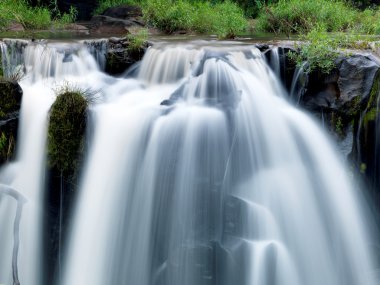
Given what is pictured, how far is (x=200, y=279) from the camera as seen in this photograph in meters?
4.12

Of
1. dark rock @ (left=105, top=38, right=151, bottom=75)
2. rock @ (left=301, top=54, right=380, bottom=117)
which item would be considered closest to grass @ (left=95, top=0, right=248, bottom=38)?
dark rock @ (left=105, top=38, right=151, bottom=75)

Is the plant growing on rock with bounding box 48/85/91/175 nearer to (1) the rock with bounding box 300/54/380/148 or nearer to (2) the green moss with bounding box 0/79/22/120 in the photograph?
(2) the green moss with bounding box 0/79/22/120

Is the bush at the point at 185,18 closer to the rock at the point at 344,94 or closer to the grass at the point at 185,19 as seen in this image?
the grass at the point at 185,19

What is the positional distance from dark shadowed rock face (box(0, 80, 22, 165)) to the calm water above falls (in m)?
0.10

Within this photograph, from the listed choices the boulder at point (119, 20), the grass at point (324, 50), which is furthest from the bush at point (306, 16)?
the grass at point (324, 50)

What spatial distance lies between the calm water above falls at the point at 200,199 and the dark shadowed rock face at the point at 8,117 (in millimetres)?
105

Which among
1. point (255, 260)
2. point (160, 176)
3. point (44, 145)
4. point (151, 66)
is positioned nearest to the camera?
point (255, 260)

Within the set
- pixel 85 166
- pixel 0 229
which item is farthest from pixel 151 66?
pixel 0 229

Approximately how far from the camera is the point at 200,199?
170 inches

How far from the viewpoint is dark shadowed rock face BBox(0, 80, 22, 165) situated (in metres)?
4.71

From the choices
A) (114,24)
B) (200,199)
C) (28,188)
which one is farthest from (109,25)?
(200,199)

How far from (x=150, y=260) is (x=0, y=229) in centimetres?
160

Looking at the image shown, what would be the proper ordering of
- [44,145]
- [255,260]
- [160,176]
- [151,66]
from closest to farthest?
[255,260]
[160,176]
[44,145]
[151,66]

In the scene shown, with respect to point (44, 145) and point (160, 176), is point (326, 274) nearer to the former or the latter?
point (160, 176)
